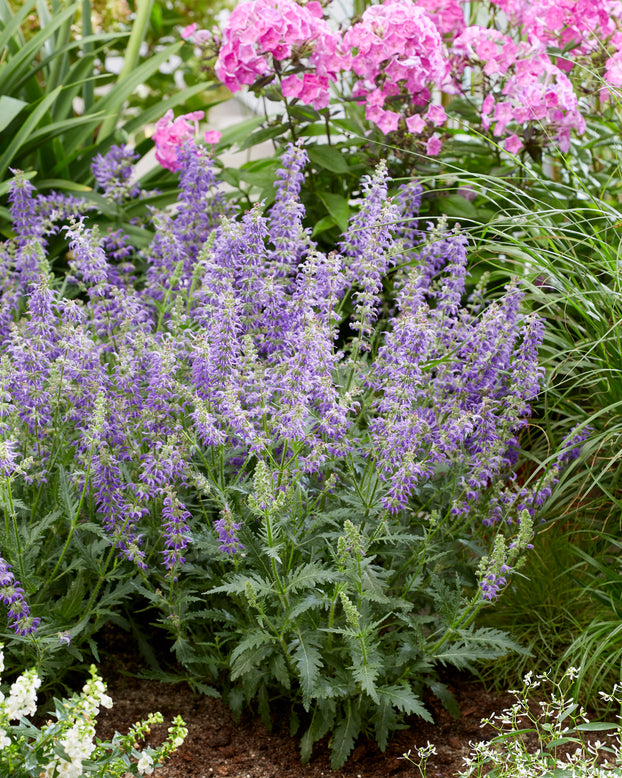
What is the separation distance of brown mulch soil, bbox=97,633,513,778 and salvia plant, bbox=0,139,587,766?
0.09m

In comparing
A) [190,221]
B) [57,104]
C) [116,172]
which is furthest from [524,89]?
[57,104]

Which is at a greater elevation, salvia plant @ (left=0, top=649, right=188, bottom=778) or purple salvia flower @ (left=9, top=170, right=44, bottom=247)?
purple salvia flower @ (left=9, top=170, right=44, bottom=247)

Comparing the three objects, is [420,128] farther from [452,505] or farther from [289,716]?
[289,716]

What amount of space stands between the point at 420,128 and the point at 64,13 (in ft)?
7.66

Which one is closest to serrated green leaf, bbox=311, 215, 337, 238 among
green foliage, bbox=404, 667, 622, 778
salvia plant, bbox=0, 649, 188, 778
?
green foliage, bbox=404, 667, 622, 778

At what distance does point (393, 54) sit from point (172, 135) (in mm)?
1047

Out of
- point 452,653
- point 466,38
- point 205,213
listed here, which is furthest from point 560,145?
point 452,653

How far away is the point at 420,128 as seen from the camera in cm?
384

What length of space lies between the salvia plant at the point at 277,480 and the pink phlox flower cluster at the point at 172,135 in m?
1.21

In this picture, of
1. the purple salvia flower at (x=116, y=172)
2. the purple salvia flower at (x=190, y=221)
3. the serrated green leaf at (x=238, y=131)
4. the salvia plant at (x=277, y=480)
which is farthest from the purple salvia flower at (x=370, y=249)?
the serrated green leaf at (x=238, y=131)

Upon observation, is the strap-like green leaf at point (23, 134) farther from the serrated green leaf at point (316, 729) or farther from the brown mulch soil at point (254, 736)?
the serrated green leaf at point (316, 729)

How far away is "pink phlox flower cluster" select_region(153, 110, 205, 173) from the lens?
3975 mm

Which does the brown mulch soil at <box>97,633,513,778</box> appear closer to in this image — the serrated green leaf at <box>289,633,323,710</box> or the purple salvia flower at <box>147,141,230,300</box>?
the serrated green leaf at <box>289,633,323,710</box>

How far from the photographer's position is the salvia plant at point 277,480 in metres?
2.36
